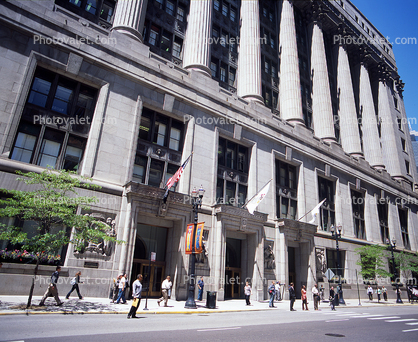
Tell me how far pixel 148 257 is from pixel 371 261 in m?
27.3

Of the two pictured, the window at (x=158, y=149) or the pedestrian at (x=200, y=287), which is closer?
the pedestrian at (x=200, y=287)

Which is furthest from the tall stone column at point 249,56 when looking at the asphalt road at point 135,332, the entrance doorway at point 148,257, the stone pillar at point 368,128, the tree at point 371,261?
the stone pillar at point 368,128

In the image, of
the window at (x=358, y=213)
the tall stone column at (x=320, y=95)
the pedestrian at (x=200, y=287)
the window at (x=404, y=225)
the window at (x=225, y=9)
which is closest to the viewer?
the pedestrian at (x=200, y=287)

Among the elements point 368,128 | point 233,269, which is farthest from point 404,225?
point 233,269

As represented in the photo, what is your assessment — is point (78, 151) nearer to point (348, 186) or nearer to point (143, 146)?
point (143, 146)

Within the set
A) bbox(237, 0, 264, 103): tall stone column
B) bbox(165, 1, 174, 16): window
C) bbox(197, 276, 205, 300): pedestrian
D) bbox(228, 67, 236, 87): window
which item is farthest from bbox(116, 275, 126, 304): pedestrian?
bbox(165, 1, 174, 16): window

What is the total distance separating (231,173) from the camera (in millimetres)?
27422

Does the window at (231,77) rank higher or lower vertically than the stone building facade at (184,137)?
higher

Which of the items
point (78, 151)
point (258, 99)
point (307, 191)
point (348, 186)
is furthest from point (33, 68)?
point (348, 186)

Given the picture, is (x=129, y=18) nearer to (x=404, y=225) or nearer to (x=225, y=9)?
(x=225, y=9)

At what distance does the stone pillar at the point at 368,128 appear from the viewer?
5072cm

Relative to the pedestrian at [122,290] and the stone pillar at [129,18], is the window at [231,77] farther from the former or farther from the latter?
the pedestrian at [122,290]

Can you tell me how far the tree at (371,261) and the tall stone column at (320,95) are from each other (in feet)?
49.4

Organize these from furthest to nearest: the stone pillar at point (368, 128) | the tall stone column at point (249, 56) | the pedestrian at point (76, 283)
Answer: the stone pillar at point (368, 128) → the tall stone column at point (249, 56) → the pedestrian at point (76, 283)
